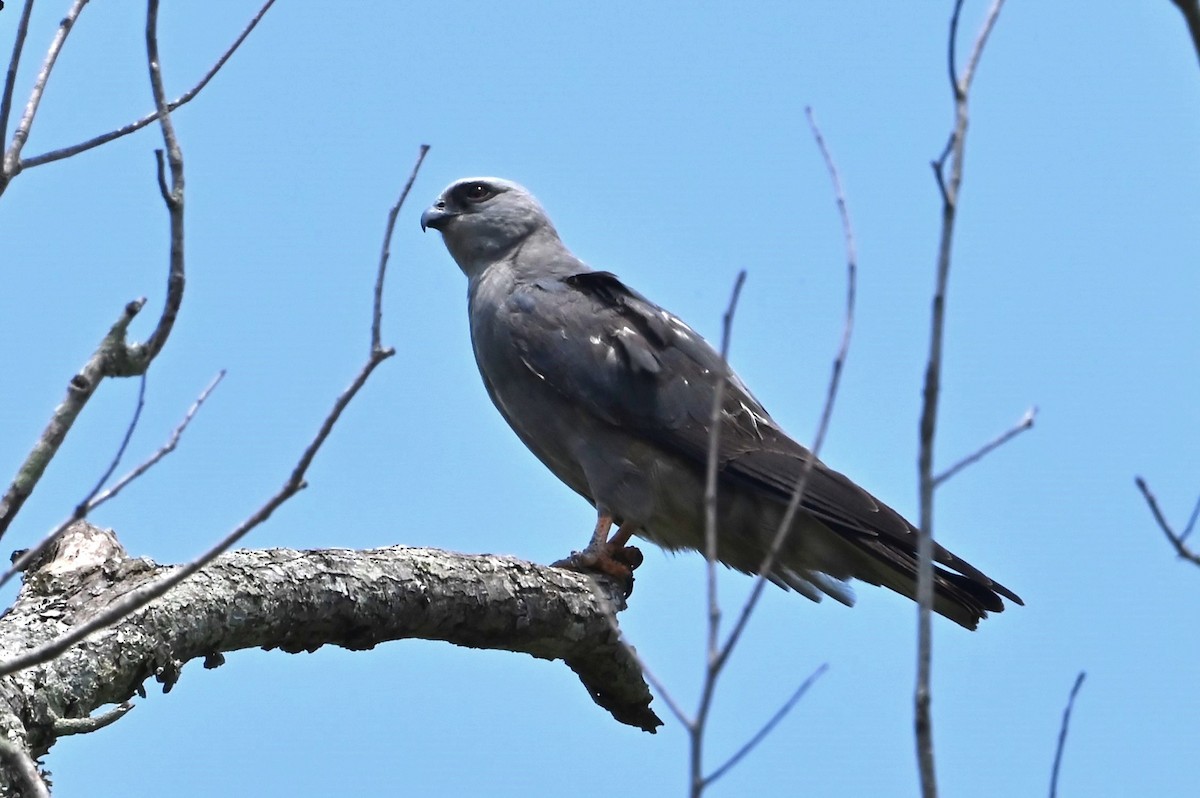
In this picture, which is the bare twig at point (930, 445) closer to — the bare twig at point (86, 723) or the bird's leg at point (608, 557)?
the bare twig at point (86, 723)

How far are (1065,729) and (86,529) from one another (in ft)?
8.87

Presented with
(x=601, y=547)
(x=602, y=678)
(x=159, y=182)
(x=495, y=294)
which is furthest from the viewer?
(x=495, y=294)

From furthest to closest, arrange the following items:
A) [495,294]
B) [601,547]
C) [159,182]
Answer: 1. [495,294]
2. [601,547]
3. [159,182]

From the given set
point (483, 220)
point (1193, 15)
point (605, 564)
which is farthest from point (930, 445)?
point (483, 220)

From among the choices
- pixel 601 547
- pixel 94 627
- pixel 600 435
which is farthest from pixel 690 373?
pixel 94 627

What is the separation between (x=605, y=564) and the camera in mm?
5336

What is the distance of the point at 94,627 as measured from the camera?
2084mm

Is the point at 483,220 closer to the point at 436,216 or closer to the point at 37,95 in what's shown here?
the point at 436,216

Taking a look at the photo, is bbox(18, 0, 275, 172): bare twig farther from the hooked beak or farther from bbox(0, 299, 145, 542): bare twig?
the hooked beak

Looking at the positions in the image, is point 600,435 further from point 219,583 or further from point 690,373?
point 219,583

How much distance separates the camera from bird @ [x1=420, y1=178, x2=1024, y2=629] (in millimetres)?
5312

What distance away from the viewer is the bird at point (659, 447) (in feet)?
17.4

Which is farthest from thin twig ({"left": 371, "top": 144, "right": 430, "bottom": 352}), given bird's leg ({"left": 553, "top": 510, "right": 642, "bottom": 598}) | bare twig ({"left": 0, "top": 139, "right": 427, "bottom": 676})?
bird's leg ({"left": 553, "top": 510, "right": 642, "bottom": 598})

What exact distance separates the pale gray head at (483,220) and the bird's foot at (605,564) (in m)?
1.67
